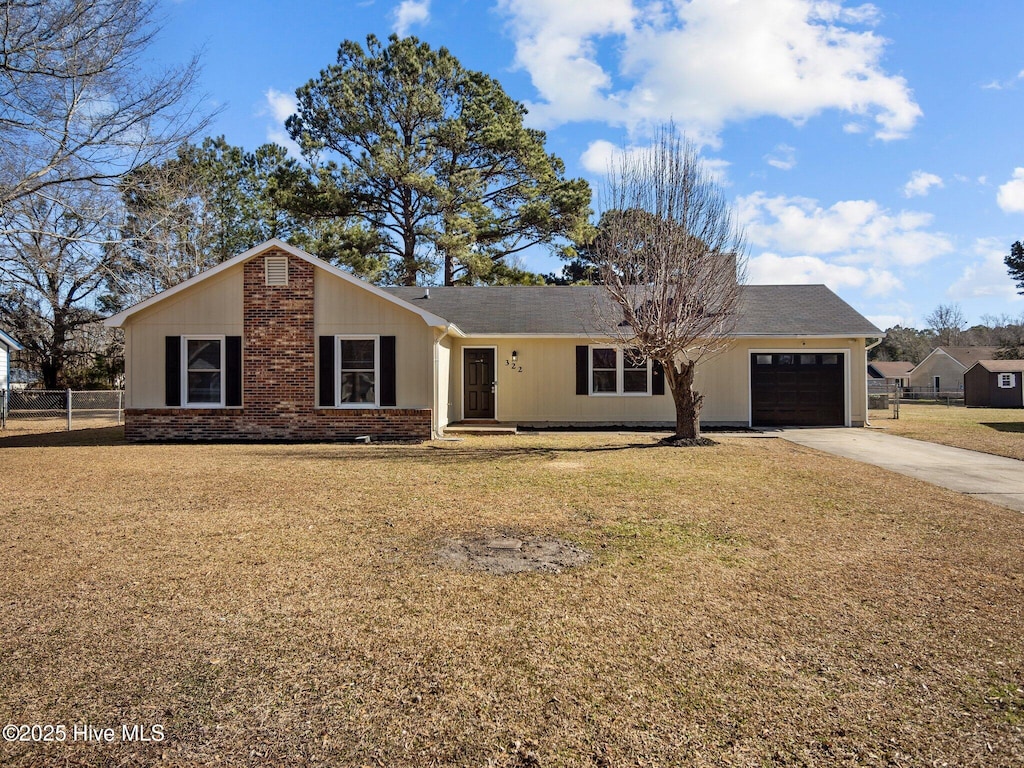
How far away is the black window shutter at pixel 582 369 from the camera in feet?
56.5

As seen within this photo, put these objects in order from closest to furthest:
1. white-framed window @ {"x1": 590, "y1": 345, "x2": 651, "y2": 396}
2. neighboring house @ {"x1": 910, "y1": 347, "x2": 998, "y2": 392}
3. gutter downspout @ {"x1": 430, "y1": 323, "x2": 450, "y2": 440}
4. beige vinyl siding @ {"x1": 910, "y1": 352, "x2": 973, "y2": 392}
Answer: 1. gutter downspout @ {"x1": 430, "y1": 323, "x2": 450, "y2": 440}
2. white-framed window @ {"x1": 590, "y1": 345, "x2": 651, "y2": 396}
3. neighboring house @ {"x1": 910, "y1": 347, "x2": 998, "y2": 392}
4. beige vinyl siding @ {"x1": 910, "y1": 352, "x2": 973, "y2": 392}

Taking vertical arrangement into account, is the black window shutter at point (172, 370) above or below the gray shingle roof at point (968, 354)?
below

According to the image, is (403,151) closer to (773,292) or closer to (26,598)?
(773,292)

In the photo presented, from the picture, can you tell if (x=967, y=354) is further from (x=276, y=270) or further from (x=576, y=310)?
(x=276, y=270)

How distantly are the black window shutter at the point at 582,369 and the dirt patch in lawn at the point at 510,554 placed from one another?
37.9ft

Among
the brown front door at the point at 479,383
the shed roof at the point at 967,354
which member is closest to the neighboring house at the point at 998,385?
the shed roof at the point at 967,354

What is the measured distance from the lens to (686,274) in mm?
12508

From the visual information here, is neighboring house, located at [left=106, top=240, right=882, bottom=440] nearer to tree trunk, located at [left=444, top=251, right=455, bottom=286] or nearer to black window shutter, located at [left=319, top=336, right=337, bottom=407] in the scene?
black window shutter, located at [left=319, top=336, right=337, bottom=407]

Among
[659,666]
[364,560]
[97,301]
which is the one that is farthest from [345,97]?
[659,666]

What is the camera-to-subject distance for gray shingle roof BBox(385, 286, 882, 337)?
17.0 m

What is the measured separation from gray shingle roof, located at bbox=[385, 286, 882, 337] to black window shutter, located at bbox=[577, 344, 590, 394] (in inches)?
23.0

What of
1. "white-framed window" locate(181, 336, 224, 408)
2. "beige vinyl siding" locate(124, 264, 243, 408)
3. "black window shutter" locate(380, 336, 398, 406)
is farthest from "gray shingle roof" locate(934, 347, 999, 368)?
"white-framed window" locate(181, 336, 224, 408)

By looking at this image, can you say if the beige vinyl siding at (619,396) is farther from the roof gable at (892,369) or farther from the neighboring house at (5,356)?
the roof gable at (892,369)

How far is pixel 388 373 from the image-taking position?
13.7 metres
